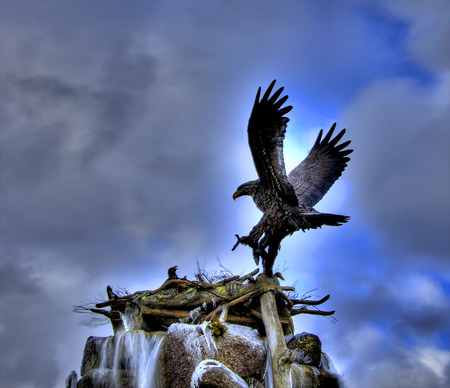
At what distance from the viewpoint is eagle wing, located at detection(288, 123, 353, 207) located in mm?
10477

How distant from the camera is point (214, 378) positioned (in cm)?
696

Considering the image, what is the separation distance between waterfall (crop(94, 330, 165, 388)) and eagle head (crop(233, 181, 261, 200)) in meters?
3.27

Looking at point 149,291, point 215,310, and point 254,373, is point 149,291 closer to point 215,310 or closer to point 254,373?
point 215,310

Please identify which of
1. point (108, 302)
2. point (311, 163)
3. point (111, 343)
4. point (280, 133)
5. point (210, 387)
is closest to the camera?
point (210, 387)

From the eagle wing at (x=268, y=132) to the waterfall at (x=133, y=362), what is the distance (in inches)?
156

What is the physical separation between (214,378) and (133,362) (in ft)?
7.95

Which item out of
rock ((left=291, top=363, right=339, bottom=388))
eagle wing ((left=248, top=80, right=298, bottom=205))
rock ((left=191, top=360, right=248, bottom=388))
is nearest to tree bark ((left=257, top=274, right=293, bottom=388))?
rock ((left=291, top=363, right=339, bottom=388))

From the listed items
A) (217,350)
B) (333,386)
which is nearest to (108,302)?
(217,350)

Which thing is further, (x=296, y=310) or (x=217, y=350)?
(x=296, y=310)

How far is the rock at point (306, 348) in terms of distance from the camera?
9.82 meters

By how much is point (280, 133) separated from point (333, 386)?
221 inches

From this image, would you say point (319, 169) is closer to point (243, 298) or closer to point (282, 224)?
point (282, 224)

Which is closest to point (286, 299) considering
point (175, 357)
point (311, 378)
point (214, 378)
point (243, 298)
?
point (243, 298)

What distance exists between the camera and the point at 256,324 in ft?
31.8
